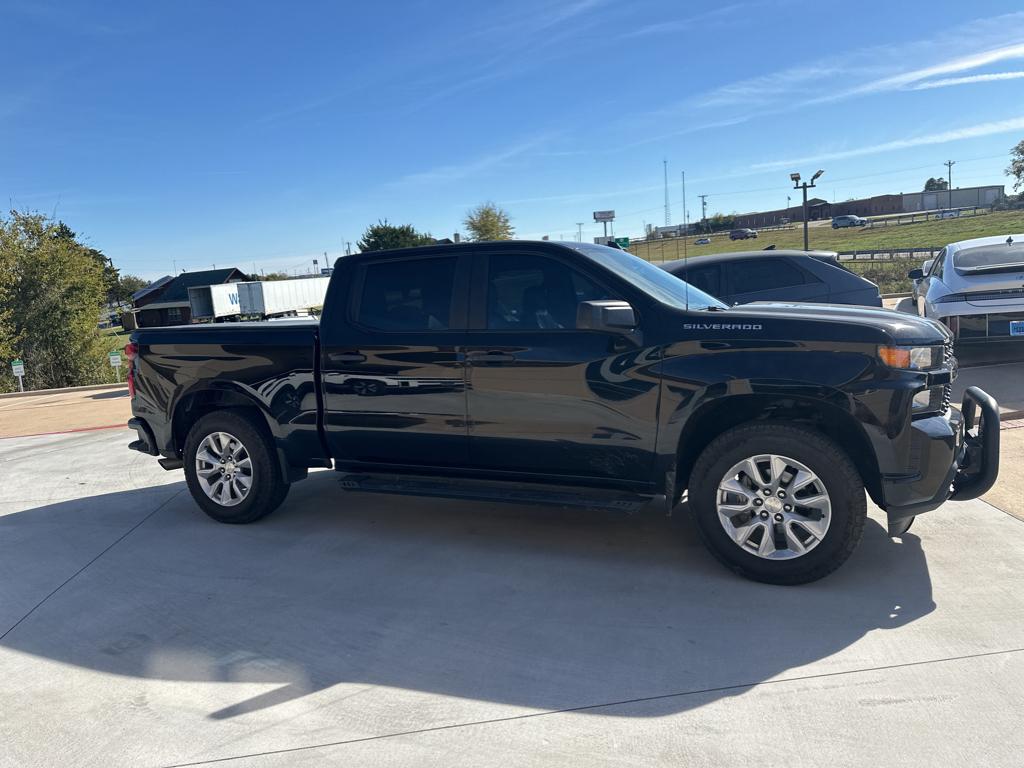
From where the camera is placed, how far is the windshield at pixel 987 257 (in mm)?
9078

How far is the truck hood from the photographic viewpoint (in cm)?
389

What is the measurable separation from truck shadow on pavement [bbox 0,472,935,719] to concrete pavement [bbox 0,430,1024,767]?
0.02m

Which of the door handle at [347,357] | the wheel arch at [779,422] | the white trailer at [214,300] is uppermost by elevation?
the white trailer at [214,300]

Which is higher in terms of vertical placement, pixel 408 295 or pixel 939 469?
pixel 408 295

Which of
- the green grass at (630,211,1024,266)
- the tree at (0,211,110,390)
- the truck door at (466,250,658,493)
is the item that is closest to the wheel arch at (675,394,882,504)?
the truck door at (466,250,658,493)

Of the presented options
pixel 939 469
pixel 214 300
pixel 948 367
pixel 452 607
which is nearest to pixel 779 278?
pixel 948 367

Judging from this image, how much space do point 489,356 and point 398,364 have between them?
670 millimetres

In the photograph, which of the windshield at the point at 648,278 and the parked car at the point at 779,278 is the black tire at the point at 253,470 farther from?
the parked car at the point at 779,278

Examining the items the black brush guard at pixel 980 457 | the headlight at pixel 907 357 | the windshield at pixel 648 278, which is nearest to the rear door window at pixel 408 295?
the windshield at pixel 648 278

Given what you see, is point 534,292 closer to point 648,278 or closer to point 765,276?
point 648,278

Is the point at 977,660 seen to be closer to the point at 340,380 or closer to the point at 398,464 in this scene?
the point at 398,464

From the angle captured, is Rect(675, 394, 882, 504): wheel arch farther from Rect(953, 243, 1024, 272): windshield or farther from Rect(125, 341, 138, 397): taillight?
Rect(953, 243, 1024, 272): windshield

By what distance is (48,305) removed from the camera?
2309cm

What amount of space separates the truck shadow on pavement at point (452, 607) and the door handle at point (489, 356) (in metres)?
1.25
